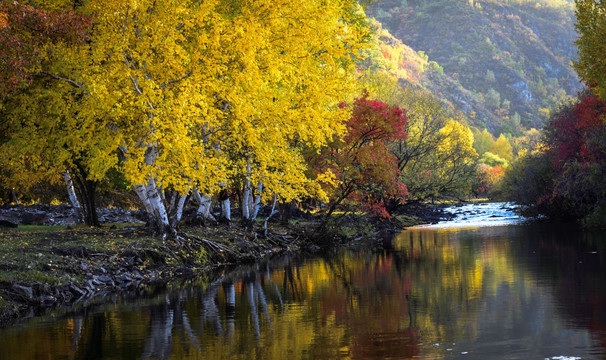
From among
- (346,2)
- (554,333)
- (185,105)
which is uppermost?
(346,2)

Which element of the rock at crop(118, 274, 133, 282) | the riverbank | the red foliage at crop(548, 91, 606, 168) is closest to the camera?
the riverbank

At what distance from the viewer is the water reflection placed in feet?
37.6

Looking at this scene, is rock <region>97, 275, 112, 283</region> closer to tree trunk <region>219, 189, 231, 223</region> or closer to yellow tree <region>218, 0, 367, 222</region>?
yellow tree <region>218, 0, 367, 222</region>

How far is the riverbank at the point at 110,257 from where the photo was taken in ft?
59.5

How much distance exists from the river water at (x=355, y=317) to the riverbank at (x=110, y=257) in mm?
1613

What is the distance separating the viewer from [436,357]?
1057 cm

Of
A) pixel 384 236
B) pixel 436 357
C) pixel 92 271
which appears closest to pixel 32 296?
pixel 92 271

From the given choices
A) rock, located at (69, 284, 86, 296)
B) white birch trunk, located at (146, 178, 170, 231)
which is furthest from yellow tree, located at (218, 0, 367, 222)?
rock, located at (69, 284, 86, 296)

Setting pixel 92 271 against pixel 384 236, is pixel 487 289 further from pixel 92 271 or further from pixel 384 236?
pixel 384 236

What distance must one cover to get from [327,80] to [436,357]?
19.4 m

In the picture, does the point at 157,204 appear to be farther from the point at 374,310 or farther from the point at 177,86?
the point at 374,310

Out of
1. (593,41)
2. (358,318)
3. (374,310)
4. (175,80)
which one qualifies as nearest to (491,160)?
(593,41)

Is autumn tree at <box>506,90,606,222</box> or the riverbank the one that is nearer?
the riverbank

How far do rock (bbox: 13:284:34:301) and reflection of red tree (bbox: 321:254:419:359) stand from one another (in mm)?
7418
